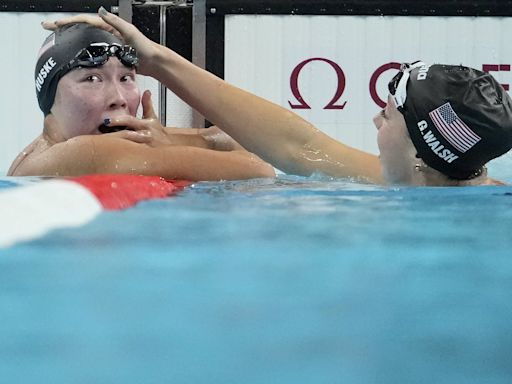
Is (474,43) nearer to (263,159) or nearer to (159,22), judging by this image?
(159,22)

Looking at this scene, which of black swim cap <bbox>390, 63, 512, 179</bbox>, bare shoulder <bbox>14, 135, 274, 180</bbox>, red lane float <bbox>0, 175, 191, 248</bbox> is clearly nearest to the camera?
red lane float <bbox>0, 175, 191, 248</bbox>

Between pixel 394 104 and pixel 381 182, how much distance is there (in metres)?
0.39

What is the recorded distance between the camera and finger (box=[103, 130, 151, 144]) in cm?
314

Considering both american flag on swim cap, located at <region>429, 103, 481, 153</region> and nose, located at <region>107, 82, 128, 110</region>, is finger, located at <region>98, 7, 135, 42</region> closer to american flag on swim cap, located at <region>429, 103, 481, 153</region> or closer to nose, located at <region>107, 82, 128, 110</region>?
nose, located at <region>107, 82, 128, 110</region>

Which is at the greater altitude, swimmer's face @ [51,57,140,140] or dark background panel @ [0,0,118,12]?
dark background panel @ [0,0,118,12]

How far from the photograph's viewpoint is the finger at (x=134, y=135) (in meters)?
3.14

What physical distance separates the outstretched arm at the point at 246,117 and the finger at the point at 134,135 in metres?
0.29

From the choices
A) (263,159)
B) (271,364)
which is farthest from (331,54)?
(271,364)

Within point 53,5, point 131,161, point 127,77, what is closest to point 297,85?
point 53,5

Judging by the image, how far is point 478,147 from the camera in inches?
112

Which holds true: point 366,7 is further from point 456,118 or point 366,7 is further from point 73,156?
point 73,156

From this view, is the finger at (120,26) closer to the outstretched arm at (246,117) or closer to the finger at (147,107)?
the outstretched arm at (246,117)

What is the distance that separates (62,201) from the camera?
1.75 meters

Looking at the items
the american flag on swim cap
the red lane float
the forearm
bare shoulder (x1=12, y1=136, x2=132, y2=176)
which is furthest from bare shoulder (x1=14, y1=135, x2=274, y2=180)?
the american flag on swim cap
